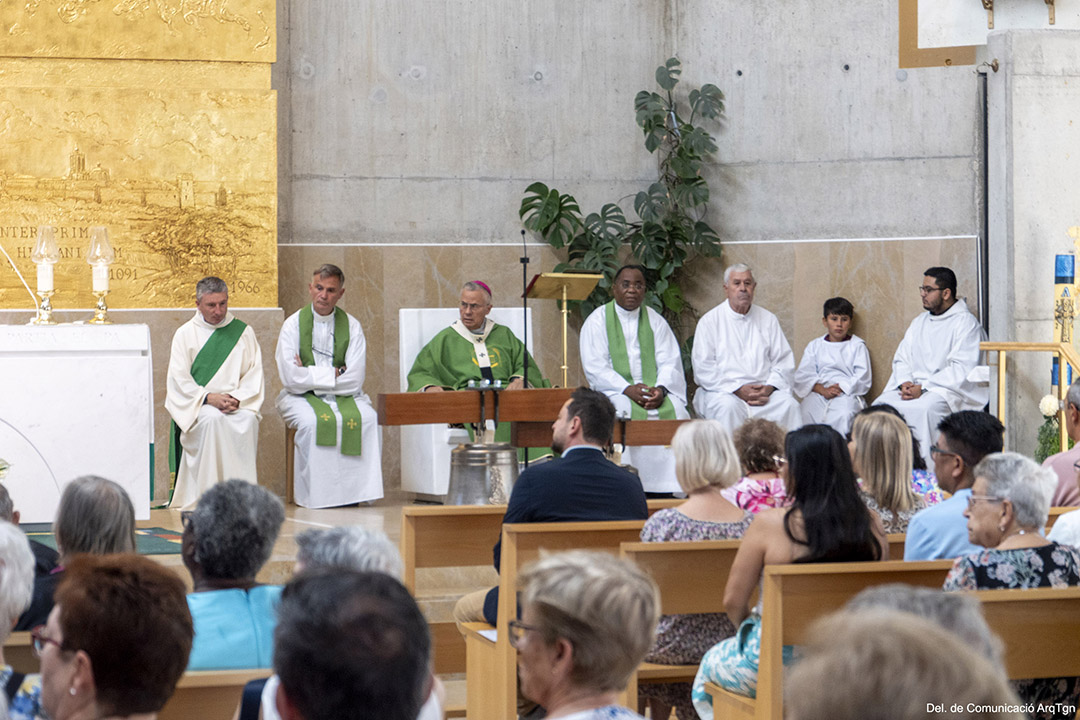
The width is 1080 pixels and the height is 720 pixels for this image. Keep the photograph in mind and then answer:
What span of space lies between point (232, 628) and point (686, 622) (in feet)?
5.45

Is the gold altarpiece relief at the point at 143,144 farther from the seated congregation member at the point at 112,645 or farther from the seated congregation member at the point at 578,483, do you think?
A: the seated congregation member at the point at 112,645

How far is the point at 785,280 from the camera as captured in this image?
31.7 feet

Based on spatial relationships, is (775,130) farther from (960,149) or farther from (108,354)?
(108,354)

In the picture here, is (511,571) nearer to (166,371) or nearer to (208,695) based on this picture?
(208,695)

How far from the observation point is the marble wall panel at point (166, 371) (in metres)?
8.48

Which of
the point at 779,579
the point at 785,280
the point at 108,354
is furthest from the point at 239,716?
the point at 785,280

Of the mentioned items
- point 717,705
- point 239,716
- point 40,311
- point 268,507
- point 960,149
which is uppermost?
point 960,149

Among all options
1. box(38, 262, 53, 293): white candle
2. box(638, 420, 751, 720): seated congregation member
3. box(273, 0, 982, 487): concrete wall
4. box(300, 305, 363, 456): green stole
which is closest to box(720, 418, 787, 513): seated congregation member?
box(638, 420, 751, 720): seated congregation member

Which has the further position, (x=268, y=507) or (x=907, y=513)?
(x=907, y=513)

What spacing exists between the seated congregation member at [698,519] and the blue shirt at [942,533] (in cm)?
52

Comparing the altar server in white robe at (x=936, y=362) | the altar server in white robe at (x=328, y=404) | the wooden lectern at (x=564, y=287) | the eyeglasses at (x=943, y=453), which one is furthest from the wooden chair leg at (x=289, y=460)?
the eyeglasses at (x=943, y=453)

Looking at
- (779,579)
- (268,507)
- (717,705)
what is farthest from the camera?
(717,705)

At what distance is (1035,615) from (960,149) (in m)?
6.96

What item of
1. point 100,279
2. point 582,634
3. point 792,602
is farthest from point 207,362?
point 582,634
